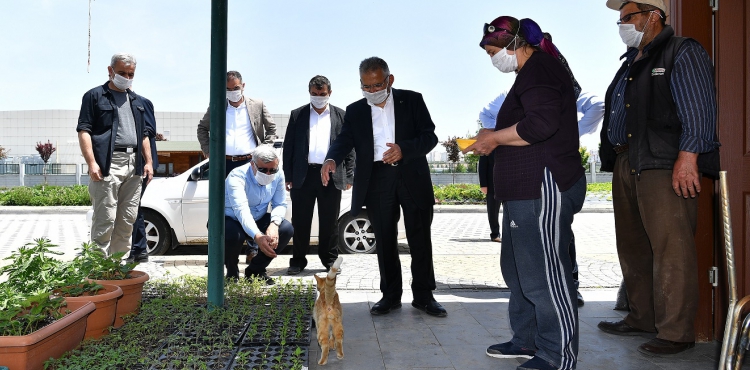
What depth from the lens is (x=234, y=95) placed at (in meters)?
7.31

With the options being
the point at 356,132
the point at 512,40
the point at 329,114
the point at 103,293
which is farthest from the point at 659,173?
the point at 329,114

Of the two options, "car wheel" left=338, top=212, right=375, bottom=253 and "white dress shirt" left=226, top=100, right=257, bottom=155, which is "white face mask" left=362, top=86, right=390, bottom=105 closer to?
"white dress shirt" left=226, top=100, right=257, bottom=155

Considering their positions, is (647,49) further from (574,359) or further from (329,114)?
(329,114)

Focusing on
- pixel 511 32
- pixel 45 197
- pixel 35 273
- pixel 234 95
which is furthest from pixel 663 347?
pixel 45 197

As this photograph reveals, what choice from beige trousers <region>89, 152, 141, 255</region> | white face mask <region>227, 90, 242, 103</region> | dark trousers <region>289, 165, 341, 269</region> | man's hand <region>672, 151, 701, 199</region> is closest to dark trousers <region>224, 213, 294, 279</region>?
dark trousers <region>289, 165, 341, 269</region>

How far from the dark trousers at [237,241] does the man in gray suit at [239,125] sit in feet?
4.35

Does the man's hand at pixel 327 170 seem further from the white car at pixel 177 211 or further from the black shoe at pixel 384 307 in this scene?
the white car at pixel 177 211

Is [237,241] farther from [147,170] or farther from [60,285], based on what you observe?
[147,170]

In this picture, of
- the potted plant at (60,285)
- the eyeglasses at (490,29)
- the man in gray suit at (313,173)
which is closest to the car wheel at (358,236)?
the man in gray suit at (313,173)

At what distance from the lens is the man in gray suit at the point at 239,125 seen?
23.9ft

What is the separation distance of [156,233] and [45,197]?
14839 mm

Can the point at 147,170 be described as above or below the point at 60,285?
above

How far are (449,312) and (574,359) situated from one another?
1.77 metres

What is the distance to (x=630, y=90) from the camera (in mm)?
4078
